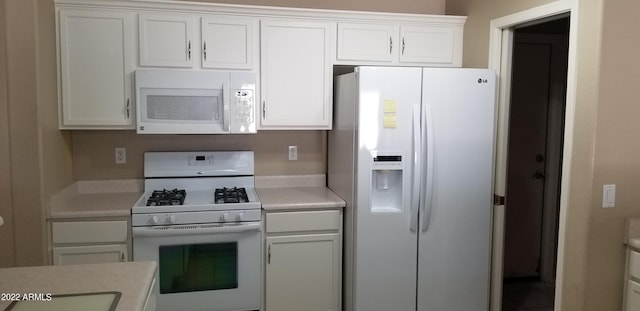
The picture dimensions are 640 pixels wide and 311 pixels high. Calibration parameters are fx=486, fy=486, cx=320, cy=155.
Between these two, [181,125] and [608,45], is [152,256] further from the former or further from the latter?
[608,45]

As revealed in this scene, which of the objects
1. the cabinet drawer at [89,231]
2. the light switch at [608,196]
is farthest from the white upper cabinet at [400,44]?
the cabinet drawer at [89,231]

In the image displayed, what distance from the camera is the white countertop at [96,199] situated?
9.10ft

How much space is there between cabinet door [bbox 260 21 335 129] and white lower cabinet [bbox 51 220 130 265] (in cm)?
111

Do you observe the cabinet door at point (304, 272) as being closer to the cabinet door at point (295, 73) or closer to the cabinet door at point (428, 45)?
the cabinet door at point (295, 73)

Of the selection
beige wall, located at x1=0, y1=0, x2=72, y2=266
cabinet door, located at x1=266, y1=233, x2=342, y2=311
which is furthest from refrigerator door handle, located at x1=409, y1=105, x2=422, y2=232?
beige wall, located at x1=0, y1=0, x2=72, y2=266

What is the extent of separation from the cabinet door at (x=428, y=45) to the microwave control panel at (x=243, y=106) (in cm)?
108

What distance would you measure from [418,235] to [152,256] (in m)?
1.59

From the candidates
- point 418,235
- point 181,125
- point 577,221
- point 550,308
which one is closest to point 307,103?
point 181,125

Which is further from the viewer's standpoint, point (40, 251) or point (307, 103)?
point (307, 103)

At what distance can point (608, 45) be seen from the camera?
2215 millimetres

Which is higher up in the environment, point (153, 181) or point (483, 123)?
point (483, 123)

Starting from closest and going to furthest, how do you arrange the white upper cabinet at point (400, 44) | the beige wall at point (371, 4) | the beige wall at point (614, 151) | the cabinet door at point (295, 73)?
1. the beige wall at point (614, 151)
2. the cabinet door at point (295, 73)
3. the white upper cabinet at point (400, 44)
4. the beige wall at point (371, 4)

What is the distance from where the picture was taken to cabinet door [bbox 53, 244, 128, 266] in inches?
110

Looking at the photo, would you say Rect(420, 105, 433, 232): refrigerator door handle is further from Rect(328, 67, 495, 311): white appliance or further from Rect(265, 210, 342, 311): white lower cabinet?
Rect(265, 210, 342, 311): white lower cabinet
